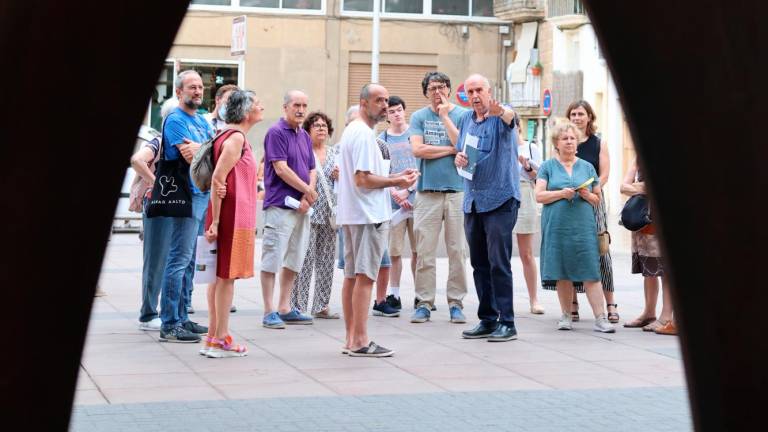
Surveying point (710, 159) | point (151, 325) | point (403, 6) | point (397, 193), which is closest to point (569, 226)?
point (397, 193)

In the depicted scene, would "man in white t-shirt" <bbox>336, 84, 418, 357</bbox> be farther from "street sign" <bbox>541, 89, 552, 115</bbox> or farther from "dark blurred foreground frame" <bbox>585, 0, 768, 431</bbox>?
"street sign" <bbox>541, 89, 552, 115</bbox>

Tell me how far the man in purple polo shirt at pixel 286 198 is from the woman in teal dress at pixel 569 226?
195 cm

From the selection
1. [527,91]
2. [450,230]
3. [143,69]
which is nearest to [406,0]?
[527,91]

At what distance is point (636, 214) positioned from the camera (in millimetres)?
10359

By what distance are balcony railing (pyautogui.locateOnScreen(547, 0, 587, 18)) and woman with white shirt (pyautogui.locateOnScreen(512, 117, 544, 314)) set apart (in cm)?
2198

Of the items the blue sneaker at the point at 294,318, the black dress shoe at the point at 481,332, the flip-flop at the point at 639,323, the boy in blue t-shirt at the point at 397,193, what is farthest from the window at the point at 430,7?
the black dress shoe at the point at 481,332

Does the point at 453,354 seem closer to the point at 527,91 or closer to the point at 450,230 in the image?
the point at 450,230

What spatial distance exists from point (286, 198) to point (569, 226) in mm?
2300

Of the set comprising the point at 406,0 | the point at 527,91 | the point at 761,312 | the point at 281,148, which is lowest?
the point at 761,312

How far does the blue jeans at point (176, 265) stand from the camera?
9352mm

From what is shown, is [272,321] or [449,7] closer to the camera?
[272,321]

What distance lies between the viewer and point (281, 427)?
20.8 ft

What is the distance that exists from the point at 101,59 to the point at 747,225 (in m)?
1.07

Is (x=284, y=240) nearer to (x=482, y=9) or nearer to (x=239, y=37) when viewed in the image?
(x=239, y=37)
